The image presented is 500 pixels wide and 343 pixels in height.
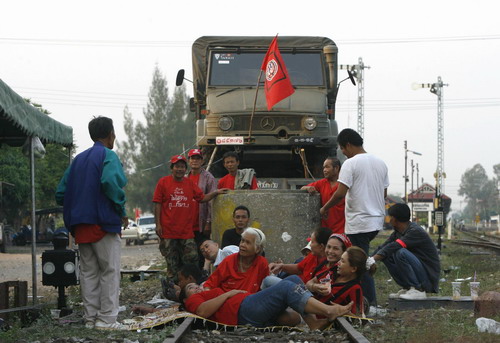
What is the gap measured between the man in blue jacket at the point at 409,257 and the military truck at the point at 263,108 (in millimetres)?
4922

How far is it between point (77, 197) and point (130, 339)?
5.12 feet

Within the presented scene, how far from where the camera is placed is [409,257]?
31.0 ft

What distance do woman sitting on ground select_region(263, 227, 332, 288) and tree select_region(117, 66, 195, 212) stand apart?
3256 inches

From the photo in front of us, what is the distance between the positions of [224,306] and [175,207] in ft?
9.74

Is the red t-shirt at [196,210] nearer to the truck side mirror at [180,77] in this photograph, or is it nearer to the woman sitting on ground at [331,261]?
the woman sitting on ground at [331,261]

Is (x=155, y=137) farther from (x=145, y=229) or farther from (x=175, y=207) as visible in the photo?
(x=175, y=207)

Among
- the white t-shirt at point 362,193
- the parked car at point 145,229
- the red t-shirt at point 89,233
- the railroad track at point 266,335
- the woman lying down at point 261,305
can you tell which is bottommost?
the parked car at point 145,229

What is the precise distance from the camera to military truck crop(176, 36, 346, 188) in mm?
14875

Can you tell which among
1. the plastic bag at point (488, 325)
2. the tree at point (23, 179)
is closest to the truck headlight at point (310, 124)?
the plastic bag at point (488, 325)

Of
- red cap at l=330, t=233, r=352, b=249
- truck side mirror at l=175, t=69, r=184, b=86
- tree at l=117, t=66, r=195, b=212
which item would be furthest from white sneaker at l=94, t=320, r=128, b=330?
tree at l=117, t=66, r=195, b=212

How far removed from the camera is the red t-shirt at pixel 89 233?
7777mm

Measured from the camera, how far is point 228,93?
15164 millimetres

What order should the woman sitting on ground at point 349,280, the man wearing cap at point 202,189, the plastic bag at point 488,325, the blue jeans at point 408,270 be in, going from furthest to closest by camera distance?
the man wearing cap at point 202,189 < the blue jeans at point 408,270 < the woman sitting on ground at point 349,280 < the plastic bag at point 488,325

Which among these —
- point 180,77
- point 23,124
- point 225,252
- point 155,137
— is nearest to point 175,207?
point 225,252
